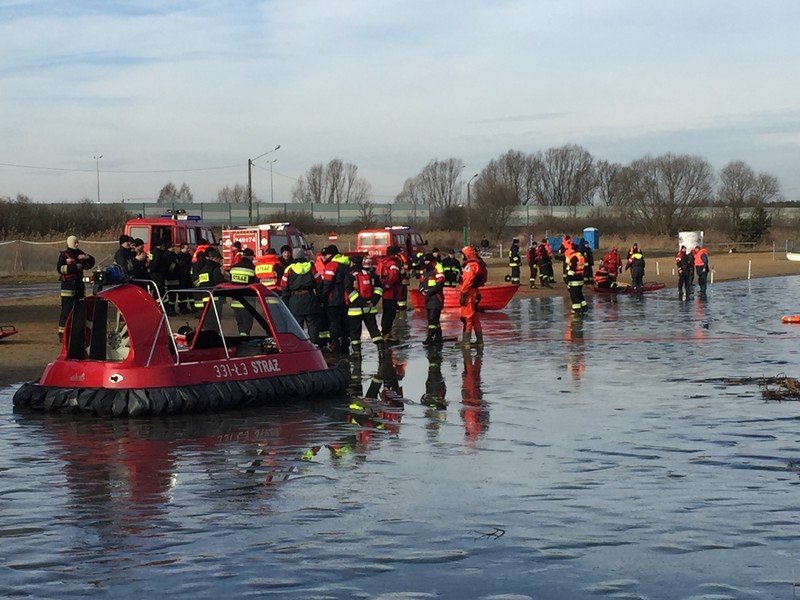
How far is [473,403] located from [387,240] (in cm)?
2987

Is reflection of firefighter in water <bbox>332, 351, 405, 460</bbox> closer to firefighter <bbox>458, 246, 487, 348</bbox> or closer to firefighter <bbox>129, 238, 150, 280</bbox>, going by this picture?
firefighter <bbox>458, 246, 487, 348</bbox>

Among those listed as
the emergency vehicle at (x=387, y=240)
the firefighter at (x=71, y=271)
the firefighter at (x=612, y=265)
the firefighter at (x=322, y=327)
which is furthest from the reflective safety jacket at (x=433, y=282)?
the emergency vehicle at (x=387, y=240)

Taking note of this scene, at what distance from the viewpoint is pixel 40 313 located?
28.5 m

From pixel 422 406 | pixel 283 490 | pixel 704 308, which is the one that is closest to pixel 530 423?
pixel 422 406

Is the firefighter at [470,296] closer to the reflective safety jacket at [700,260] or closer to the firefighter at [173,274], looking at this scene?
the firefighter at [173,274]

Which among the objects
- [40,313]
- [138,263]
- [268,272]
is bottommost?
[40,313]

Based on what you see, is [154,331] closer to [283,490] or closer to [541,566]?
[283,490]

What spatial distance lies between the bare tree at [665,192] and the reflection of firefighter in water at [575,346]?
84982mm

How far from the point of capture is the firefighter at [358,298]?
19.7 metres

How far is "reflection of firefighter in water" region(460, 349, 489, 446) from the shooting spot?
39.8 feet

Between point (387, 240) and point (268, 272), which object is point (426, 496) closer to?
point (268, 272)

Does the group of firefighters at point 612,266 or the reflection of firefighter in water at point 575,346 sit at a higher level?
the group of firefighters at point 612,266

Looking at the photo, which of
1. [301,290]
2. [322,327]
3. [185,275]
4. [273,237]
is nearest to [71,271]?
[301,290]

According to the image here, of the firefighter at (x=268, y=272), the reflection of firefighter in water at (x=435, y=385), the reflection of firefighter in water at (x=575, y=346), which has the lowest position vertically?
the reflection of firefighter in water at (x=575, y=346)
